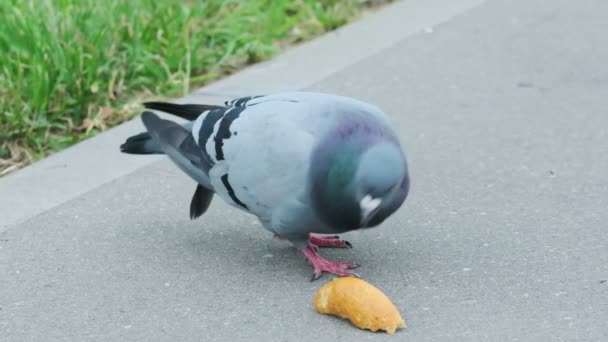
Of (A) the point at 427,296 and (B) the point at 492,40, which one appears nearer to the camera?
(A) the point at 427,296

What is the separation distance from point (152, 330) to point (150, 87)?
2.19 meters

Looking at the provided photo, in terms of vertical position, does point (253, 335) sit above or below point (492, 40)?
above

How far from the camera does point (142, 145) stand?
3674mm

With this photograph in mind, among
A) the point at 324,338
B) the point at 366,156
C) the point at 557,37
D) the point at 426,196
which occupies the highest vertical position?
the point at 366,156

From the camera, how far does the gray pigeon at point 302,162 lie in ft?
10.0

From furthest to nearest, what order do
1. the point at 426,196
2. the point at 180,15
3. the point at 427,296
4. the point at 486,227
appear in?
the point at 180,15 → the point at 426,196 → the point at 486,227 → the point at 427,296

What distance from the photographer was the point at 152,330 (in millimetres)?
3080

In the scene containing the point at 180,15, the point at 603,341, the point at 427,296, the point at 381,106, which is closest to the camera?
the point at 603,341

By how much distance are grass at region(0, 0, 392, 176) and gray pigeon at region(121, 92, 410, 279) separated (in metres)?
1.15

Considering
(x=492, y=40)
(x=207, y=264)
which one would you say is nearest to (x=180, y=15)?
Result: (x=492, y=40)

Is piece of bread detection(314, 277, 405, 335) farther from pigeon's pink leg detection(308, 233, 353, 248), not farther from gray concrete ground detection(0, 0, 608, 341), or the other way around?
pigeon's pink leg detection(308, 233, 353, 248)

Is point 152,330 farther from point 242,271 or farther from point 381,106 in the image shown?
point 381,106

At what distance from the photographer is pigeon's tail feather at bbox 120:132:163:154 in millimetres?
3648

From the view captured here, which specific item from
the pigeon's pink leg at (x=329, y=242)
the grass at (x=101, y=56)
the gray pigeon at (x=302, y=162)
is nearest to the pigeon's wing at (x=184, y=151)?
the gray pigeon at (x=302, y=162)
